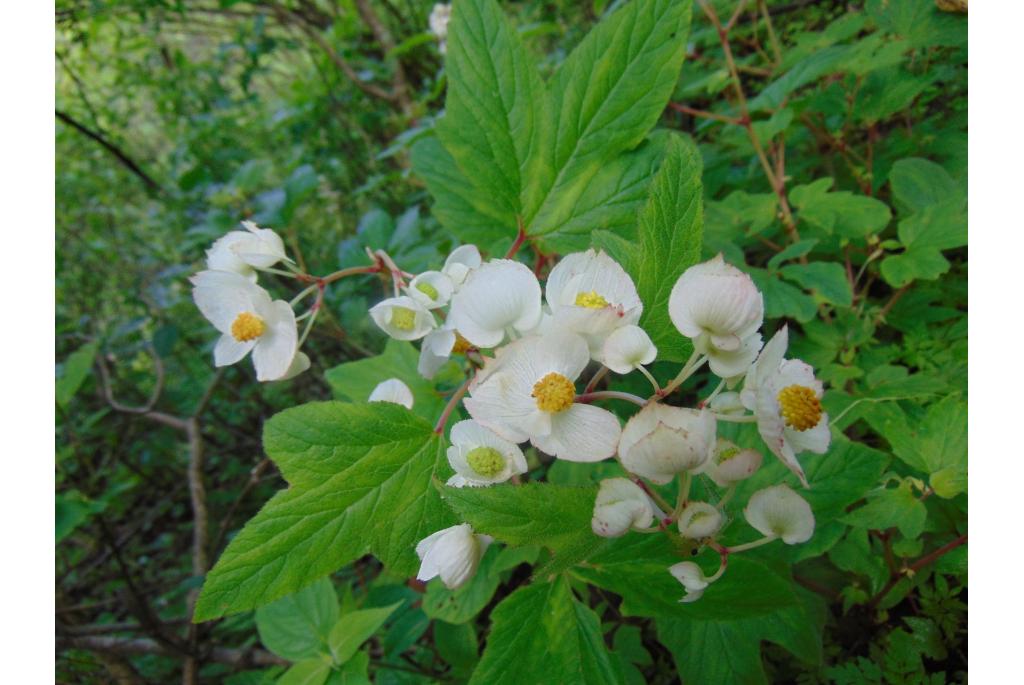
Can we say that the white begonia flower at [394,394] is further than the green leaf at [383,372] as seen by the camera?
No

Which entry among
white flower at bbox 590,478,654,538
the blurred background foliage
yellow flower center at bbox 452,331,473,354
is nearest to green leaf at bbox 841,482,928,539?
the blurred background foliage

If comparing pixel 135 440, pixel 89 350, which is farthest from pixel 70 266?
pixel 89 350

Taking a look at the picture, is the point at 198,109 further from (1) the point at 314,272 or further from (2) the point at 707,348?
(2) the point at 707,348

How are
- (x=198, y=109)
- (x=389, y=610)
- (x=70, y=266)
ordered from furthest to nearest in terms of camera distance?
1. (x=198, y=109)
2. (x=70, y=266)
3. (x=389, y=610)

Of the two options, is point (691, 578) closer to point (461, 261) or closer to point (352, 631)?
point (461, 261)

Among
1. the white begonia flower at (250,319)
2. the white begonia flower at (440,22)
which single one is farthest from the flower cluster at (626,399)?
the white begonia flower at (440,22)

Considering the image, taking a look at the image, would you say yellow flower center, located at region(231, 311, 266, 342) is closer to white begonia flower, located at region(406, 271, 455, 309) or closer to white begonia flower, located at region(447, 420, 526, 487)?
white begonia flower, located at region(406, 271, 455, 309)

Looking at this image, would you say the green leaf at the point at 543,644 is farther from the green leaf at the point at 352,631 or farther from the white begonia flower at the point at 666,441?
the green leaf at the point at 352,631

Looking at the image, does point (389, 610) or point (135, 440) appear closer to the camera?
point (389, 610)
